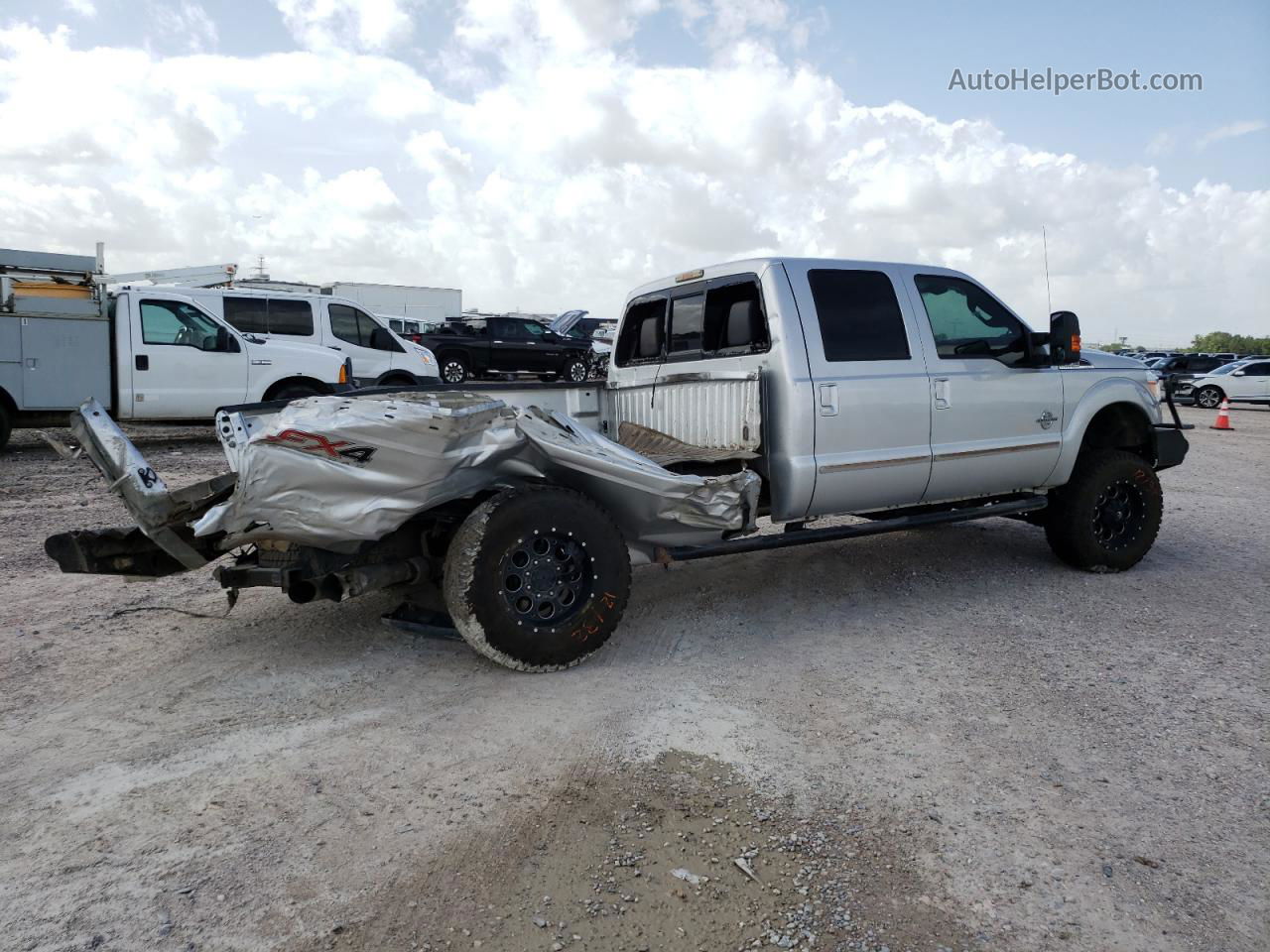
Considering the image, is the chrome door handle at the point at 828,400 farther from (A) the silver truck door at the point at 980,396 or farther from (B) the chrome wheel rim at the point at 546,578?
(B) the chrome wheel rim at the point at 546,578

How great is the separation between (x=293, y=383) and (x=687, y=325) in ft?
28.3

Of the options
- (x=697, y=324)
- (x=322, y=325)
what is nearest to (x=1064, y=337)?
(x=697, y=324)

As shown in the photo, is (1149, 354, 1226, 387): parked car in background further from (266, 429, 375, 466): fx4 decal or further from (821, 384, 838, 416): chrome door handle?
(266, 429, 375, 466): fx4 decal

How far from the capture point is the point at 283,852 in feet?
9.21

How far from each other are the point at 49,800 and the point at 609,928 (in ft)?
6.38

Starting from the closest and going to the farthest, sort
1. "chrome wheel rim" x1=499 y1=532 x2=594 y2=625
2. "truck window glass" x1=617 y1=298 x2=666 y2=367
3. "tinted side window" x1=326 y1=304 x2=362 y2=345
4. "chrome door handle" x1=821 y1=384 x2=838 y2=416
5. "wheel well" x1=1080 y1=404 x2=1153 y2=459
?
"chrome wheel rim" x1=499 y1=532 x2=594 y2=625 → "chrome door handle" x1=821 y1=384 x2=838 y2=416 → "truck window glass" x1=617 y1=298 x2=666 y2=367 → "wheel well" x1=1080 y1=404 x2=1153 y2=459 → "tinted side window" x1=326 y1=304 x2=362 y2=345

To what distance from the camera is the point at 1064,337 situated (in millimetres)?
5934

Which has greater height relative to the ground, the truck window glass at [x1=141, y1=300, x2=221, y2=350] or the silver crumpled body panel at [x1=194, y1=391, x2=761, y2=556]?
the truck window glass at [x1=141, y1=300, x2=221, y2=350]

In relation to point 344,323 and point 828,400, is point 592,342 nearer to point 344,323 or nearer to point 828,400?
point 344,323

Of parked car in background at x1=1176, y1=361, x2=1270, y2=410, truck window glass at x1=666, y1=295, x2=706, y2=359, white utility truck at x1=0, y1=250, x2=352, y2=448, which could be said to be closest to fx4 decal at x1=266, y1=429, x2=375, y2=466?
truck window glass at x1=666, y1=295, x2=706, y2=359

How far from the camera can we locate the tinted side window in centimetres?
1430

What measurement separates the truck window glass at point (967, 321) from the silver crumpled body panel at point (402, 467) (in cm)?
198

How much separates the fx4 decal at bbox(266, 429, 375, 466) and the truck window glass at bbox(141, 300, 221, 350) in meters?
9.61

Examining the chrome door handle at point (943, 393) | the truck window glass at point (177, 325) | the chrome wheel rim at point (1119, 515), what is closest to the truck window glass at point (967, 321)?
the chrome door handle at point (943, 393)
